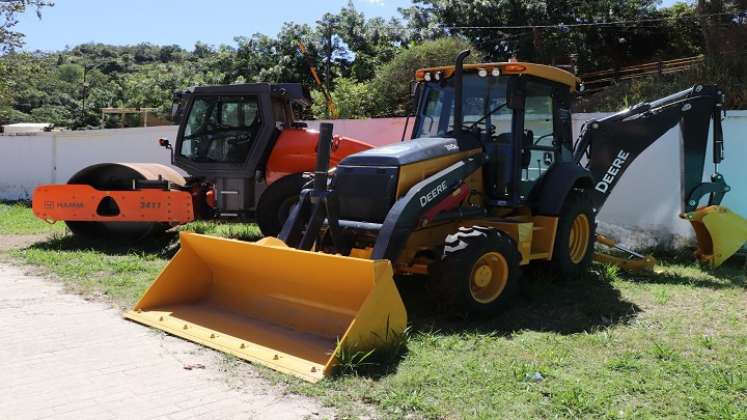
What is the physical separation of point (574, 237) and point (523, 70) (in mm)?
2156

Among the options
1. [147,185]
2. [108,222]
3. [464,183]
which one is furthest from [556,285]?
[108,222]

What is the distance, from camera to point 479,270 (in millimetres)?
5816

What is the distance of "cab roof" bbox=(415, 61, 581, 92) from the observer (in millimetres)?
6453

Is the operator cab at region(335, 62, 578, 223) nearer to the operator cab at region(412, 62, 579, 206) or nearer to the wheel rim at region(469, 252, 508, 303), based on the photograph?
the operator cab at region(412, 62, 579, 206)

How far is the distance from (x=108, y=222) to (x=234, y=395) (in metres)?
7.12

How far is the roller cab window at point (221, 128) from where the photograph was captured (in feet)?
32.1

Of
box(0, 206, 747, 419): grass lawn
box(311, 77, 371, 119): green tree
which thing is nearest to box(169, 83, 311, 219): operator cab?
box(0, 206, 747, 419): grass lawn

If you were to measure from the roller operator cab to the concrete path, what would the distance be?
3317 millimetres

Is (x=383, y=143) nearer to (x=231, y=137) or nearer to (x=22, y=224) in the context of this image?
(x=231, y=137)

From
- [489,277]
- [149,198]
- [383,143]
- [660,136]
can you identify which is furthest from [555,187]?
[383,143]

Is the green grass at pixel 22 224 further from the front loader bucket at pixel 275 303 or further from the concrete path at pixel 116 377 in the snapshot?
the front loader bucket at pixel 275 303

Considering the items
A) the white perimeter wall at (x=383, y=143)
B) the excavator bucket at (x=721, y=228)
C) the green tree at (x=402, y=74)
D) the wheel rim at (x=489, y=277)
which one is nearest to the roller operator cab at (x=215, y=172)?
the white perimeter wall at (x=383, y=143)

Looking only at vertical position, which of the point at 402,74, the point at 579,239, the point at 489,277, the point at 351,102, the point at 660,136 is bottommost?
the point at 489,277

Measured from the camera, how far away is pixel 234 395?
4277 millimetres
